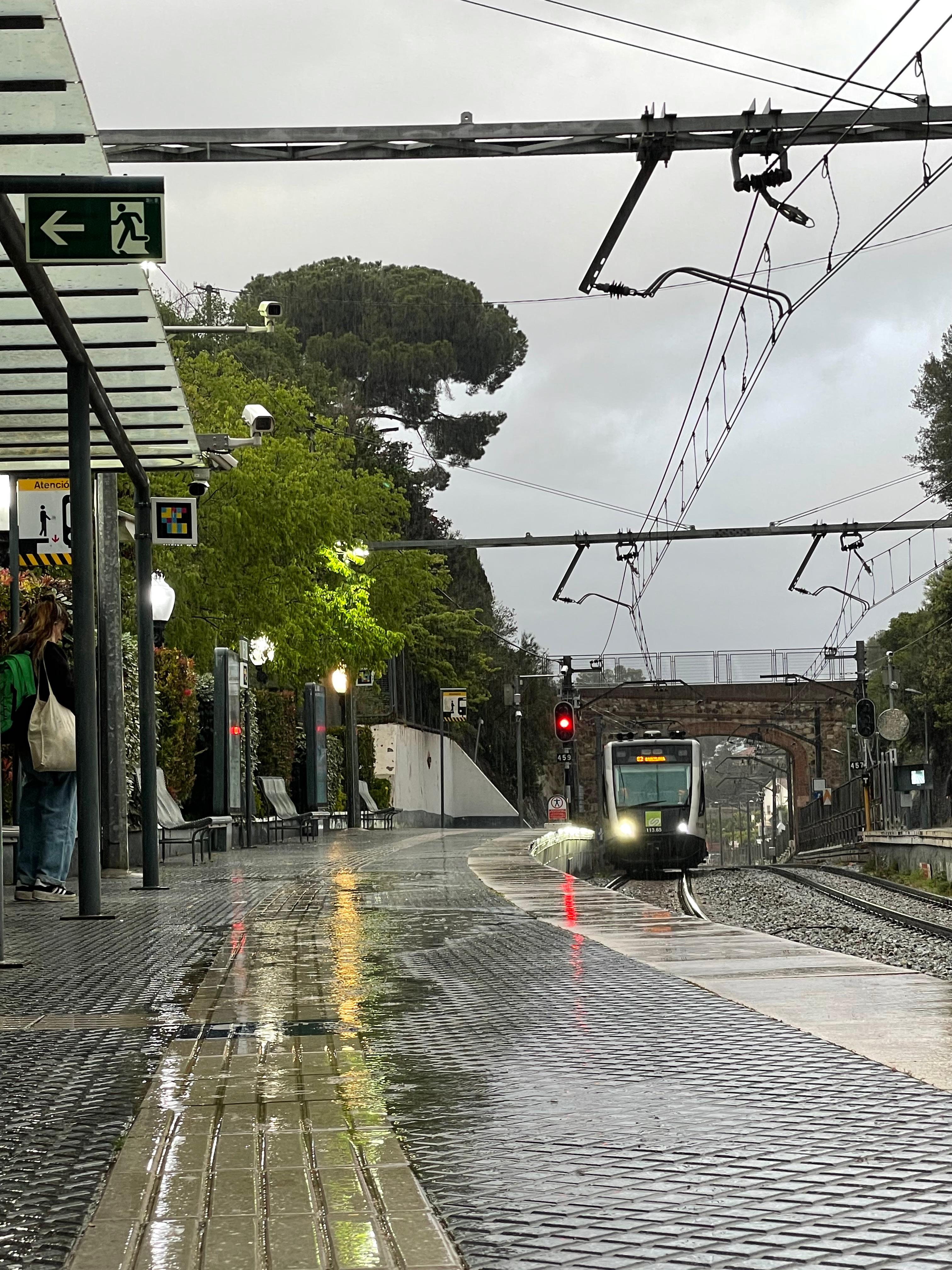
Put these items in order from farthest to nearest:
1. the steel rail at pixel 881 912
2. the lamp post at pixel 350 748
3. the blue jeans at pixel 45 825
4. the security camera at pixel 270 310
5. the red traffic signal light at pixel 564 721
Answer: the lamp post at pixel 350 748 → the red traffic signal light at pixel 564 721 → the steel rail at pixel 881 912 → the security camera at pixel 270 310 → the blue jeans at pixel 45 825

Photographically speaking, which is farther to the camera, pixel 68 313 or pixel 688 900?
pixel 688 900

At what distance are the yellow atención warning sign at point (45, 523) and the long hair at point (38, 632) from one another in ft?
13.1

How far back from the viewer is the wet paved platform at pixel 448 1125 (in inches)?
115

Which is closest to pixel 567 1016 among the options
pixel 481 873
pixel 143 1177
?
pixel 143 1177

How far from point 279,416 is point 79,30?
12.4 meters

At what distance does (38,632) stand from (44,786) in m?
1.11

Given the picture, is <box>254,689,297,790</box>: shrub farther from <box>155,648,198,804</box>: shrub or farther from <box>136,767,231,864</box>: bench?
<box>136,767,231,864</box>: bench

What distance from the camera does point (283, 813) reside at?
3131 centimetres

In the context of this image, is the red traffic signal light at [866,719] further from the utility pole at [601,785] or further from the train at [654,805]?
the utility pole at [601,785]

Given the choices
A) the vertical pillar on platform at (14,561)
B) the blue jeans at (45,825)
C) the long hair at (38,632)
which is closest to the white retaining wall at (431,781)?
the vertical pillar on platform at (14,561)

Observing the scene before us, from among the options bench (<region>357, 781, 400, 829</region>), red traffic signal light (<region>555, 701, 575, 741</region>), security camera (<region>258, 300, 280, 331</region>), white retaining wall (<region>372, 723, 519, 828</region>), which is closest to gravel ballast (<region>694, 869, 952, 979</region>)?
red traffic signal light (<region>555, 701, 575, 741</region>)

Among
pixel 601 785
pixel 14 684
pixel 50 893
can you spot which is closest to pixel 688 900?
pixel 601 785

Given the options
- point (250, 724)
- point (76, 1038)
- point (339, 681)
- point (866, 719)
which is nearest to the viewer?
point (76, 1038)

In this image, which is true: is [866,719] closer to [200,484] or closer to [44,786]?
[200,484]
